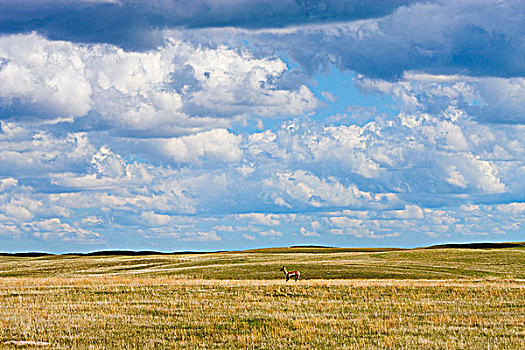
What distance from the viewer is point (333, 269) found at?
72.6 m

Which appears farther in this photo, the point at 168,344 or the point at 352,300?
the point at 352,300

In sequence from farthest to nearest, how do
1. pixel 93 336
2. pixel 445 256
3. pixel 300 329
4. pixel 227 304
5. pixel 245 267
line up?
pixel 445 256 < pixel 245 267 < pixel 227 304 < pixel 300 329 < pixel 93 336

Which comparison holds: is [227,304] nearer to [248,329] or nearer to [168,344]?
[248,329]

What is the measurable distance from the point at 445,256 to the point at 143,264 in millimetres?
40868

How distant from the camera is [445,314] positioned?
102ft

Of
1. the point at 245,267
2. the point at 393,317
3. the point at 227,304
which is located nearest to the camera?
the point at 393,317

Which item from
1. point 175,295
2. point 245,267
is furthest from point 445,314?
point 245,267

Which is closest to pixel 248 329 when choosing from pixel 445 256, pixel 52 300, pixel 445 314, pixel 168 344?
pixel 168 344

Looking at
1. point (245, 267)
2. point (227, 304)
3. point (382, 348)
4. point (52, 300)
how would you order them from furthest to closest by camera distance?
point (245, 267), point (52, 300), point (227, 304), point (382, 348)

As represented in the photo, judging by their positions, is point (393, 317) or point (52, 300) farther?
point (52, 300)

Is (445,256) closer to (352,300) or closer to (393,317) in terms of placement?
(352,300)

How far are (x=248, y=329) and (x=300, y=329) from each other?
2.04 meters

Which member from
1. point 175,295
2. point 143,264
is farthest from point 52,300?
point 143,264

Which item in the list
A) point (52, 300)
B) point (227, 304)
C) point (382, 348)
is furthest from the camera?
point (52, 300)
